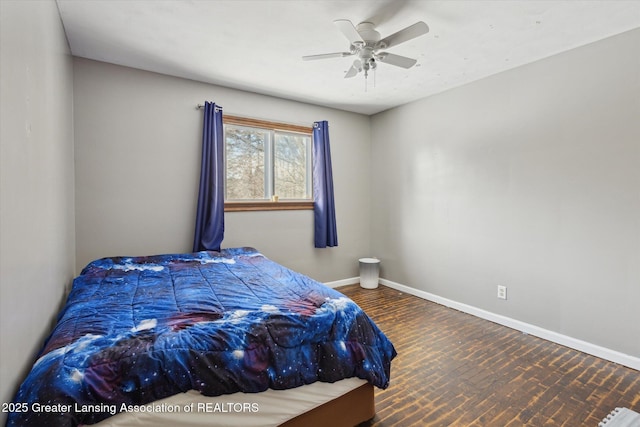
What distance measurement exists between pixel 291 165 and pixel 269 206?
2.26 feet

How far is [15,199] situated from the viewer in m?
1.15

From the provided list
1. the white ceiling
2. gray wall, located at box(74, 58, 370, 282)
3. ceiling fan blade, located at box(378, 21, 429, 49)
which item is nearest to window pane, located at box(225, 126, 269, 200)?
gray wall, located at box(74, 58, 370, 282)

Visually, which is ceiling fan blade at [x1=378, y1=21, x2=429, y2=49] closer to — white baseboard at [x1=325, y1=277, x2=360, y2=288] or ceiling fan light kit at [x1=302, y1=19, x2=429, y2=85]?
ceiling fan light kit at [x1=302, y1=19, x2=429, y2=85]

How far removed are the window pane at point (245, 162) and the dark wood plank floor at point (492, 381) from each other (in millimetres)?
2198

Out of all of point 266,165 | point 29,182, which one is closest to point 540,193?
point 266,165

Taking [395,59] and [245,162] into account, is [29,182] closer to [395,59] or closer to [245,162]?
[395,59]

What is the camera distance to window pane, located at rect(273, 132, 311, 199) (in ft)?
13.0

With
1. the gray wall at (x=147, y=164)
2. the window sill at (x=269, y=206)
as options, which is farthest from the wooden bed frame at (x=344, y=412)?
the window sill at (x=269, y=206)

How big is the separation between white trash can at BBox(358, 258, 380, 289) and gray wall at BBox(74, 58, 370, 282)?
0.95 m

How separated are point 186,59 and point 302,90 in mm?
1291

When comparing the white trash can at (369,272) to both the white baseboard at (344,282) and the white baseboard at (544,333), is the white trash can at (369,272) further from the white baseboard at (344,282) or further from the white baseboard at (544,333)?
the white baseboard at (544,333)

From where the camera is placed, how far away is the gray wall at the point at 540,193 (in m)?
2.34

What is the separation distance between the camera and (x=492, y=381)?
6.89 ft

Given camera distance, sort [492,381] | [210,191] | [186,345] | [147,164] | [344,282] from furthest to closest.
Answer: [344,282] → [210,191] → [147,164] → [492,381] → [186,345]
